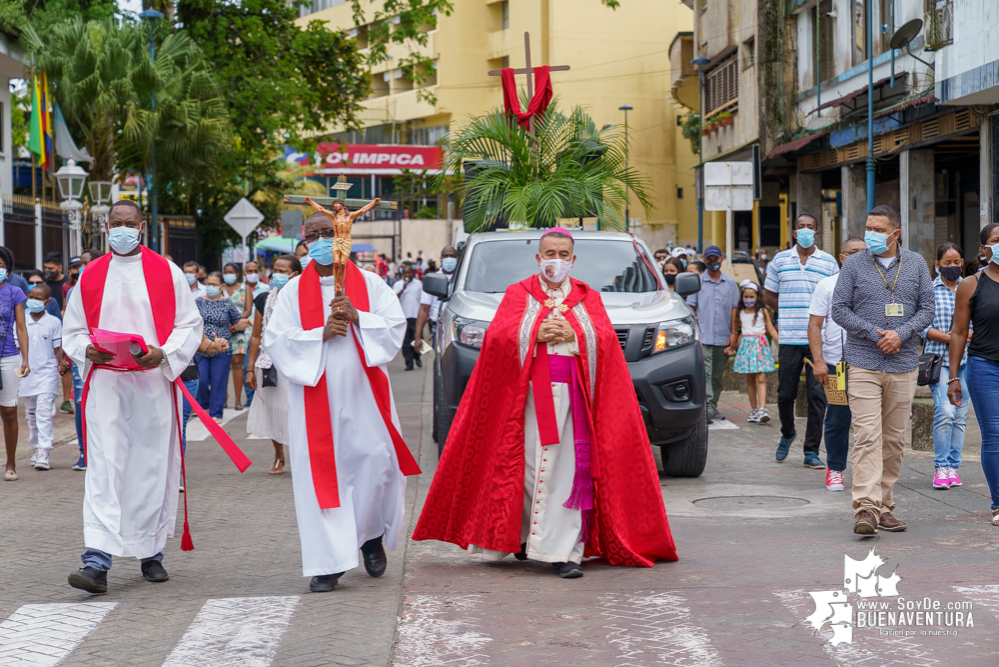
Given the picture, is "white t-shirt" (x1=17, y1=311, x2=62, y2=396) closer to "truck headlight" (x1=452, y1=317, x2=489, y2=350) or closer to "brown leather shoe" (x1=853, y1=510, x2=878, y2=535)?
"truck headlight" (x1=452, y1=317, x2=489, y2=350)

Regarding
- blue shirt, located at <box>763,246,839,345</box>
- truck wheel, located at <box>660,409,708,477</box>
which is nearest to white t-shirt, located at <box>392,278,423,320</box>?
blue shirt, located at <box>763,246,839,345</box>

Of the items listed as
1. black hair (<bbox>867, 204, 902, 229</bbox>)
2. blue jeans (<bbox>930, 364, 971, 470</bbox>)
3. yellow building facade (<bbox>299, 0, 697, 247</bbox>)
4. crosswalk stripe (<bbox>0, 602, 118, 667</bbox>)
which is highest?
yellow building facade (<bbox>299, 0, 697, 247</bbox>)

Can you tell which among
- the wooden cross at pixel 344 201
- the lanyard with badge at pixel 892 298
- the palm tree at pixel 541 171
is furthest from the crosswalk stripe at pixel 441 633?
the palm tree at pixel 541 171

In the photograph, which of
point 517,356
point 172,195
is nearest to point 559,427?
point 517,356

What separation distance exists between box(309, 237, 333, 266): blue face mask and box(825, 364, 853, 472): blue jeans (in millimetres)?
3835

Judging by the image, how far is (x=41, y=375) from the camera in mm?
11844

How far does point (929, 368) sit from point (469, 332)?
11.2 feet

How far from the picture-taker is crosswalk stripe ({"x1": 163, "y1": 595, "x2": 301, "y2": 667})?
213 inches

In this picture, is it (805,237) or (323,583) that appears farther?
(805,237)

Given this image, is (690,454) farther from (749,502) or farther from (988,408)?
(988,408)

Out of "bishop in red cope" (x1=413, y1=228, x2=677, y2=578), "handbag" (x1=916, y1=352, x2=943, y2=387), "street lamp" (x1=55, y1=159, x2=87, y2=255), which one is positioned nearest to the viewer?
"bishop in red cope" (x1=413, y1=228, x2=677, y2=578)

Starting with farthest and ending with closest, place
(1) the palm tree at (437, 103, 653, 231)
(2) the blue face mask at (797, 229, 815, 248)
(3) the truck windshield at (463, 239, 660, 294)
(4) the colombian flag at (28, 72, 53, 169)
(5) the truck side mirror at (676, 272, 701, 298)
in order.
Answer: (4) the colombian flag at (28, 72, 53, 169) → (1) the palm tree at (437, 103, 653, 231) → (2) the blue face mask at (797, 229, 815, 248) → (3) the truck windshield at (463, 239, 660, 294) → (5) the truck side mirror at (676, 272, 701, 298)

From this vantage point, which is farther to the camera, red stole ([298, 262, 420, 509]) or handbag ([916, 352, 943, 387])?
handbag ([916, 352, 943, 387])

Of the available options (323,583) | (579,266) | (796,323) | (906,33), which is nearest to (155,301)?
(323,583)
